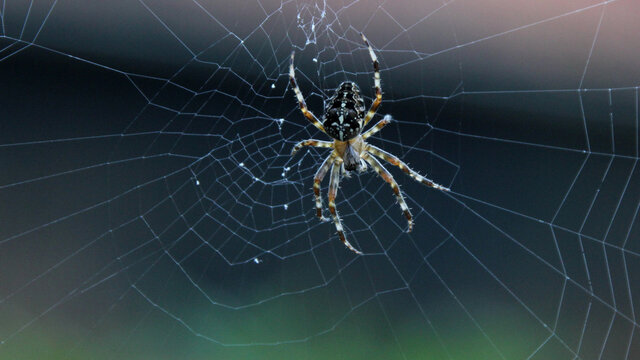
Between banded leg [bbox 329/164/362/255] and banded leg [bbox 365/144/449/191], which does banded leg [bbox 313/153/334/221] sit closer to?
banded leg [bbox 329/164/362/255]

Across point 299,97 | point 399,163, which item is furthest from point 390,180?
point 299,97

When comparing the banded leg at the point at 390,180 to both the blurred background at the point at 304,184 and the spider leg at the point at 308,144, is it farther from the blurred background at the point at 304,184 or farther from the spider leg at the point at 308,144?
the blurred background at the point at 304,184

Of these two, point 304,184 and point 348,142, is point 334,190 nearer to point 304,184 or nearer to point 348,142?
point 348,142

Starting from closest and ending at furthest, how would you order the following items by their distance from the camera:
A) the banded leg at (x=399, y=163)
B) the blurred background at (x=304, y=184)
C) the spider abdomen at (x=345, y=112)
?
the spider abdomen at (x=345, y=112) < the banded leg at (x=399, y=163) < the blurred background at (x=304, y=184)

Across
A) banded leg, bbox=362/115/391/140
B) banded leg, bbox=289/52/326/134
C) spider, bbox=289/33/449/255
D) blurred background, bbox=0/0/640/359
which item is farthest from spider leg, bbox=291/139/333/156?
blurred background, bbox=0/0/640/359

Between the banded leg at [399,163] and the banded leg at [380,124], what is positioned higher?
the banded leg at [380,124]

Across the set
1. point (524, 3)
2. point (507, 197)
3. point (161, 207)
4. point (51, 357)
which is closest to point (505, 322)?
point (507, 197)

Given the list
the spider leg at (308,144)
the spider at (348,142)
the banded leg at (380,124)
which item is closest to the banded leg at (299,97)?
the spider at (348,142)

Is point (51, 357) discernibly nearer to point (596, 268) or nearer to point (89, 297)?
point (89, 297)

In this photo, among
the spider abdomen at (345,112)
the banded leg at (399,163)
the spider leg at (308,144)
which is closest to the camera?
the spider abdomen at (345,112)
